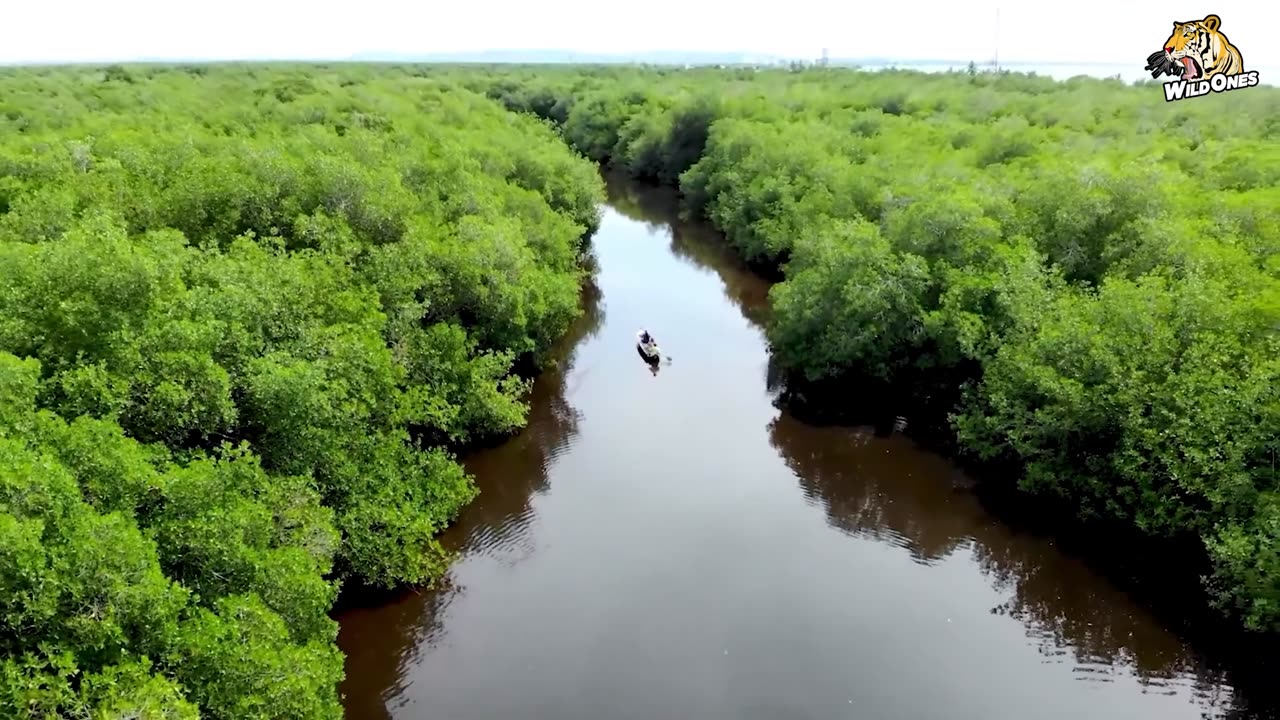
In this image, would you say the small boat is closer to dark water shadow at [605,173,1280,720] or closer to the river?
the river

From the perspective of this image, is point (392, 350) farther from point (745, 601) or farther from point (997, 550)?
point (997, 550)

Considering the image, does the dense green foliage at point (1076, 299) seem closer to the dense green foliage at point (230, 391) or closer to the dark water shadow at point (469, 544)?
the dark water shadow at point (469, 544)

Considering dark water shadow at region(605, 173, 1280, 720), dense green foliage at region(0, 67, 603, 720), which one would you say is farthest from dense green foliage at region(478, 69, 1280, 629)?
dense green foliage at region(0, 67, 603, 720)

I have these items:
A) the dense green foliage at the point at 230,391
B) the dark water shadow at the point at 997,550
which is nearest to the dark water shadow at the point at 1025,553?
the dark water shadow at the point at 997,550

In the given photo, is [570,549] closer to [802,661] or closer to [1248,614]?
[802,661]

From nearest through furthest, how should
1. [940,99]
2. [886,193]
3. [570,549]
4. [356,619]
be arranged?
[356,619] < [570,549] < [886,193] < [940,99]

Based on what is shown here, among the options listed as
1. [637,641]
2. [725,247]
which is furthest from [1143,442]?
[725,247]
